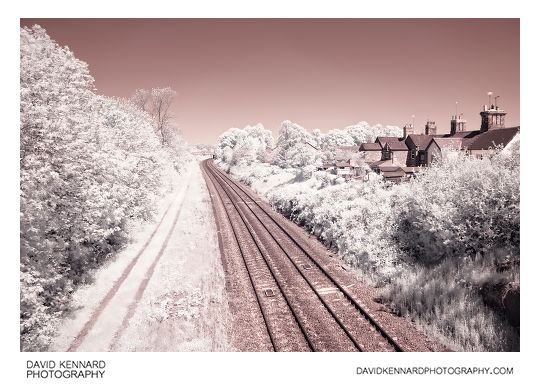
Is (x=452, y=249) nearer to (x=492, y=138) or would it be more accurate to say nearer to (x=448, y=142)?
(x=492, y=138)

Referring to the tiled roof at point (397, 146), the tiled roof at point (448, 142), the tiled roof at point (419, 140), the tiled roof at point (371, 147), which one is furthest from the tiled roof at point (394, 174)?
the tiled roof at point (371, 147)

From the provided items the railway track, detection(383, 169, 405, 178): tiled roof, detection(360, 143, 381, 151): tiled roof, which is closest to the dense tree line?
the railway track

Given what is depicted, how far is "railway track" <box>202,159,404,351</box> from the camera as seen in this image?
908 cm

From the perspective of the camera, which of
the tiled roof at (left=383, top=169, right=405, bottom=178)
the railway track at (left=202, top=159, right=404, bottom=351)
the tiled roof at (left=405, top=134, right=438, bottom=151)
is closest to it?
the railway track at (left=202, top=159, right=404, bottom=351)

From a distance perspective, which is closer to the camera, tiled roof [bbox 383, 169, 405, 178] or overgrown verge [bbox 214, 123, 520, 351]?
overgrown verge [bbox 214, 123, 520, 351]

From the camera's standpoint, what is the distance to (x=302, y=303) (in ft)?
37.3

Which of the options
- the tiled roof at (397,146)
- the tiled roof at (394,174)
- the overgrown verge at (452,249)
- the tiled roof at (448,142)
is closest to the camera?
the overgrown verge at (452,249)

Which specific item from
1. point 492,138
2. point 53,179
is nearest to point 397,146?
point 492,138

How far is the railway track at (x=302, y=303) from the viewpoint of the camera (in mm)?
9078

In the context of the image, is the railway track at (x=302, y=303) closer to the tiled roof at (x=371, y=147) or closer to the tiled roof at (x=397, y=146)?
the tiled roof at (x=397, y=146)

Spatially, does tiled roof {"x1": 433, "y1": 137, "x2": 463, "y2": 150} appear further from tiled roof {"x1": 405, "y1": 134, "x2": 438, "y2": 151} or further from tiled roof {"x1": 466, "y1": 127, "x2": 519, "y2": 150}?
tiled roof {"x1": 405, "y1": 134, "x2": 438, "y2": 151}

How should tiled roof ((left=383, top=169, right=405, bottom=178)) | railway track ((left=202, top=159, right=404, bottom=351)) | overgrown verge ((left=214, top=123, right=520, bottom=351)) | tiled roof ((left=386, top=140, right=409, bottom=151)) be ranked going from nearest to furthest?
railway track ((left=202, top=159, right=404, bottom=351)) → overgrown verge ((left=214, top=123, right=520, bottom=351)) → tiled roof ((left=383, top=169, right=405, bottom=178)) → tiled roof ((left=386, top=140, right=409, bottom=151))
